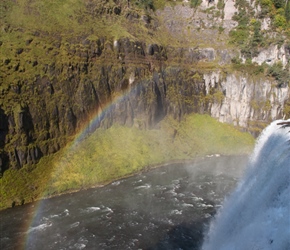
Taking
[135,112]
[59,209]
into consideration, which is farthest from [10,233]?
[135,112]

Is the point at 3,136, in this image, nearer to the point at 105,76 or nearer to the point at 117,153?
the point at 117,153

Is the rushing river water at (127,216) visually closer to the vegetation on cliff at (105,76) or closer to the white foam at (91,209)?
the white foam at (91,209)

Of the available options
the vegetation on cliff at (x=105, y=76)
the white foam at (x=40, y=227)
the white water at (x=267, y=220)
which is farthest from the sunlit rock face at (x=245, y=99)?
the white foam at (x=40, y=227)

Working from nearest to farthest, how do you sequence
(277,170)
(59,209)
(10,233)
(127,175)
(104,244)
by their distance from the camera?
(277,170), (104,244), (10,233), (59,209), (127,175)

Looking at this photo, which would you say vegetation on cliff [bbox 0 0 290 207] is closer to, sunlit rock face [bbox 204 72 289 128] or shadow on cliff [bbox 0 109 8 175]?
shadow on cliff [bbox 0 109 8 175]

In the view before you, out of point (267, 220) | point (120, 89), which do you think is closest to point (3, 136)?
point (120, 89)

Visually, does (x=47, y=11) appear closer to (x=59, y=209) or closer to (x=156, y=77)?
(x=156, y=77)
